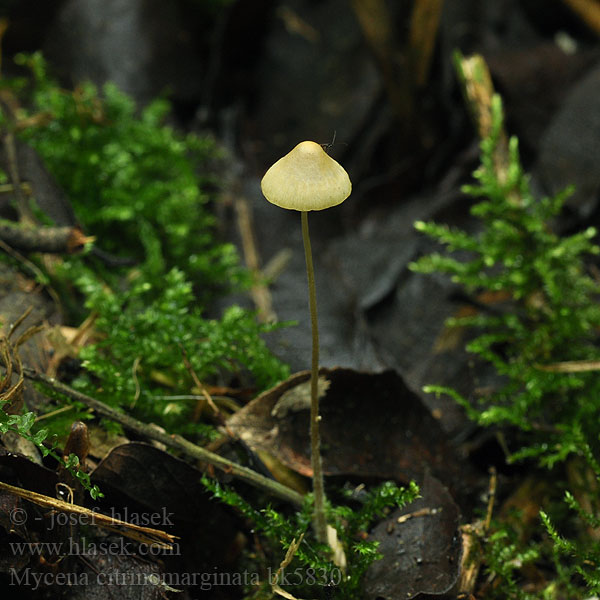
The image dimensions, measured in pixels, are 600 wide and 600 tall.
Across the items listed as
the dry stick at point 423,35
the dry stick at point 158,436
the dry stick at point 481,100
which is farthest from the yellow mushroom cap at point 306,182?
the dry stick at point 423,35

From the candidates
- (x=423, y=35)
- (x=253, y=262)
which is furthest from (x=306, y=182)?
(x=423, y=35)

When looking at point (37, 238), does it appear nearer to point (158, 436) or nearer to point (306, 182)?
point (158, 436)

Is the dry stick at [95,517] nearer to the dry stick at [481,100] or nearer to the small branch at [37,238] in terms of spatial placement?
the small branch at [37,238]

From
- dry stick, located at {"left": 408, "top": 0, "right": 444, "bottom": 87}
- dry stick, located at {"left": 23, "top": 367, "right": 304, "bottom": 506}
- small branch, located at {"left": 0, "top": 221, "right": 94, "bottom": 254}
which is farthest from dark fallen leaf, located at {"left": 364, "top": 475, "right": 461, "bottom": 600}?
dry stick, located at {"left": 408, "top": 0, "right": 444, "bottom": 87}

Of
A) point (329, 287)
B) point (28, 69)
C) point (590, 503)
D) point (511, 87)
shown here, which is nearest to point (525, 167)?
point (511, 87)

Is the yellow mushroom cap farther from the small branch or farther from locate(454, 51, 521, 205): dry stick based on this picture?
locate(454, 51, 521, 205): dry stick

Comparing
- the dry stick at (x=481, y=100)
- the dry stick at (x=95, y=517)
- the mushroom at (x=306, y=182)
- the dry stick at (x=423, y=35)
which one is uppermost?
the dry stick at (x=423, y=35)

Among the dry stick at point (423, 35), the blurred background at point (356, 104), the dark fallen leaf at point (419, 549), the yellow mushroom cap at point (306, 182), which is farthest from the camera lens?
the dry stick at point (423, 35)
